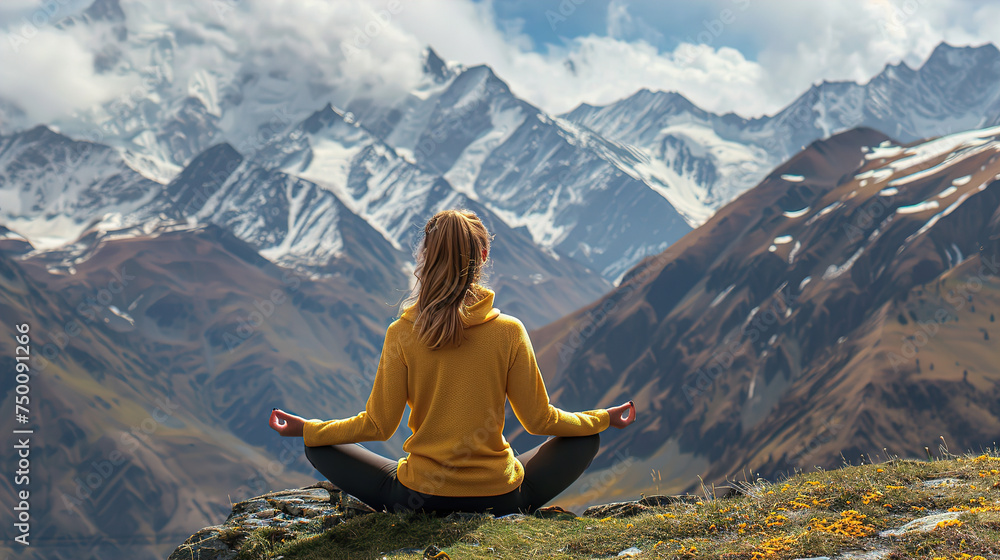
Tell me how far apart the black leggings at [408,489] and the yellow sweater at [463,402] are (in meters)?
0.34

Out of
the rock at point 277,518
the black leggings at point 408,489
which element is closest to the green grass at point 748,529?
the black leggings at point 408,489

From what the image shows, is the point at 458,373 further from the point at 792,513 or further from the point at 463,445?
the point at 792,513

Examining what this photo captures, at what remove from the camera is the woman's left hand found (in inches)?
335

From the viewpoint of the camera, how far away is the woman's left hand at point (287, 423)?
27.9 feet

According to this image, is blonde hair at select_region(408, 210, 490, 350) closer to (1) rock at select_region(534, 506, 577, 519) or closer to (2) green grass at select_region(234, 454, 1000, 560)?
(2) green grass at select_region(234, 454, 1000, 560)

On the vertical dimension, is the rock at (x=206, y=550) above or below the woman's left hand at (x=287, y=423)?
below

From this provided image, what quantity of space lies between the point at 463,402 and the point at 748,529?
11.3ft

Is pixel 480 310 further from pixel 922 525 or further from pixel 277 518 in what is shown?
pixel 277 518

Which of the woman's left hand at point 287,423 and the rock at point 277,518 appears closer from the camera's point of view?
the woman's left hand at point 287,423

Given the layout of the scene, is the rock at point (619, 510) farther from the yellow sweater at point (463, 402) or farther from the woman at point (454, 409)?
the yellow sweater at point (463, 402)

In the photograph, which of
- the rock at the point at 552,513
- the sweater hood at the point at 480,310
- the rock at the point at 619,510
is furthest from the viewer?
the rock at the point at 619,510

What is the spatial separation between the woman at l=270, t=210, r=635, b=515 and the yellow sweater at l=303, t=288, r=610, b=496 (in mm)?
12

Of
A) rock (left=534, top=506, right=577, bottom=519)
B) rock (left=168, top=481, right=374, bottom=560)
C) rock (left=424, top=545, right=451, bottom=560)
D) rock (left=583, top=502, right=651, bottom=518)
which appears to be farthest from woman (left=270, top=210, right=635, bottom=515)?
rock (left=583, top=502, right=651, bottom=518)

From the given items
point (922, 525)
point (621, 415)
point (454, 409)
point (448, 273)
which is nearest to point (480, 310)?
point (448, 273)
